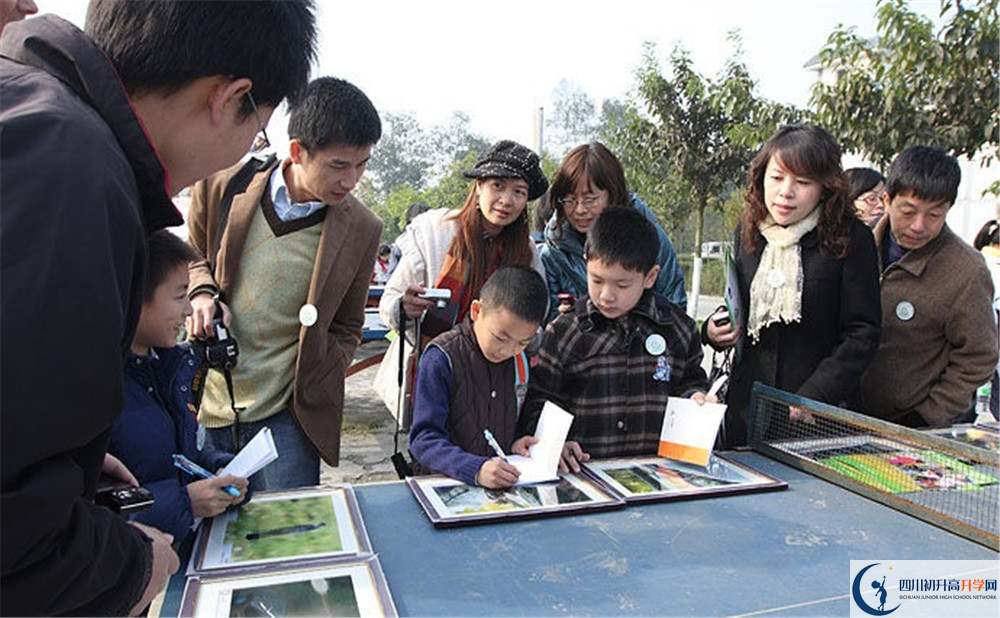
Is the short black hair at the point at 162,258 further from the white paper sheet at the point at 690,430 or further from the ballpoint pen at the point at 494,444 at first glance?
the white paper sheet at the point at 690,430

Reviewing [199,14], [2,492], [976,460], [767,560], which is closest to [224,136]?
[199,14]

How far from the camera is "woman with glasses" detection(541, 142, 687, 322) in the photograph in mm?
2623

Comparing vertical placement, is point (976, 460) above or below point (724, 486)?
above

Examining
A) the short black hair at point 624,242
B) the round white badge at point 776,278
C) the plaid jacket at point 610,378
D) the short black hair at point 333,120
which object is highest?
the short black hair at point 333,120

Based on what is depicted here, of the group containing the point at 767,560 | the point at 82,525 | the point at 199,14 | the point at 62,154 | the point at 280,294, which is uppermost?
the point at 199,14

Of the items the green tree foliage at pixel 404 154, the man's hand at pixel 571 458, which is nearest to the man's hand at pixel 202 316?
the man's hand at pixel 571 458

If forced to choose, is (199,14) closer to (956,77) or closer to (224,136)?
(224,136)

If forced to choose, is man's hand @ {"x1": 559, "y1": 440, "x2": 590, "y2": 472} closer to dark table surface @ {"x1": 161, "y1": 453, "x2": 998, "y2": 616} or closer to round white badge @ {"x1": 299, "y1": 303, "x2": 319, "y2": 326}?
dark table surface @ {"x1": 161, "y1": 453, "x2": 998, "y2": 616}

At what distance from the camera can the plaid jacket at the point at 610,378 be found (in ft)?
7.00

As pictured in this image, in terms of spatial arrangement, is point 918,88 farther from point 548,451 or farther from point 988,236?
point 548,451

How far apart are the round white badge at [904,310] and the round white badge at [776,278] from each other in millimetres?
598

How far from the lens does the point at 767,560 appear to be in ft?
4.59

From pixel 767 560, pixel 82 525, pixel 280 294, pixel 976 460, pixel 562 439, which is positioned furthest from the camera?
pixel 280 294

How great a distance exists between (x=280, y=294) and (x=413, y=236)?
641 millimetres
